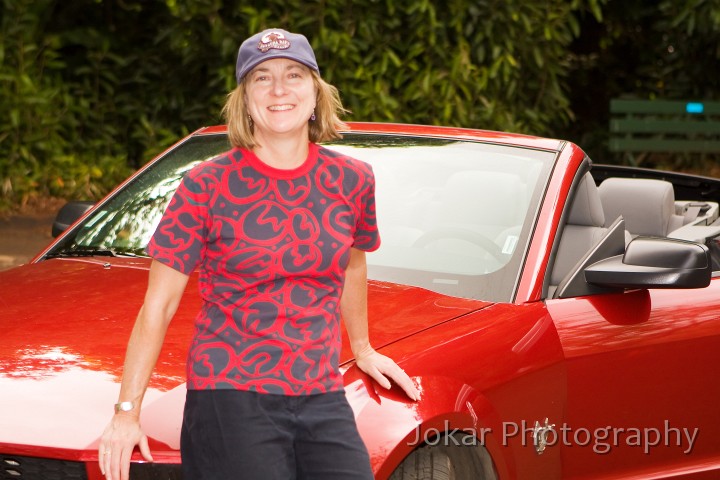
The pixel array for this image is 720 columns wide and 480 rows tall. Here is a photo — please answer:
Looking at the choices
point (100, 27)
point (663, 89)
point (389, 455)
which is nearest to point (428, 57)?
point (100, 27)

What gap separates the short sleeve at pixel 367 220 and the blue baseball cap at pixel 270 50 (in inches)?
12.4

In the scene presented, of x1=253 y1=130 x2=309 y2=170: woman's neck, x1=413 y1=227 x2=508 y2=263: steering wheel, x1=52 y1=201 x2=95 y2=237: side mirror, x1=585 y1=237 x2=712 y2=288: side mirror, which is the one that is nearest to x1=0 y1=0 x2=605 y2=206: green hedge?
x1=52 y1=201 x2=95 y2=237: side mirror

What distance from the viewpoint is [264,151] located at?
299cm

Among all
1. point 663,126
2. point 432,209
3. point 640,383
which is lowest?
point 663,126

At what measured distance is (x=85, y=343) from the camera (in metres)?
Answer: 3.44

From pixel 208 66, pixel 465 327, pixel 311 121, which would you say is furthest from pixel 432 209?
pixel 208 66

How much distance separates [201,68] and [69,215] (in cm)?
784

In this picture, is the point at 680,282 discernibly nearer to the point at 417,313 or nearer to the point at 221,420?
the point at 417,313

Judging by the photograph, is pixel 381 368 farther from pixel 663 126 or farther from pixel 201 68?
pixel 663 126

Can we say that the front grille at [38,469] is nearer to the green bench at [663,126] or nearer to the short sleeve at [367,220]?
the short sleeve at [367,220]

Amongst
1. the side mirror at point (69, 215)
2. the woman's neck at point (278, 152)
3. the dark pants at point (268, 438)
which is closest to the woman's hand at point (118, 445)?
the dark pants at point (268, 438)

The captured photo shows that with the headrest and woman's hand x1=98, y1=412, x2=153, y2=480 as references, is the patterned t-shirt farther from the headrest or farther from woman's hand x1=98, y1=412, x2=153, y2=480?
the headrest

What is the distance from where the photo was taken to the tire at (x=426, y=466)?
3.36 meters

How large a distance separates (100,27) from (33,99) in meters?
1.66
